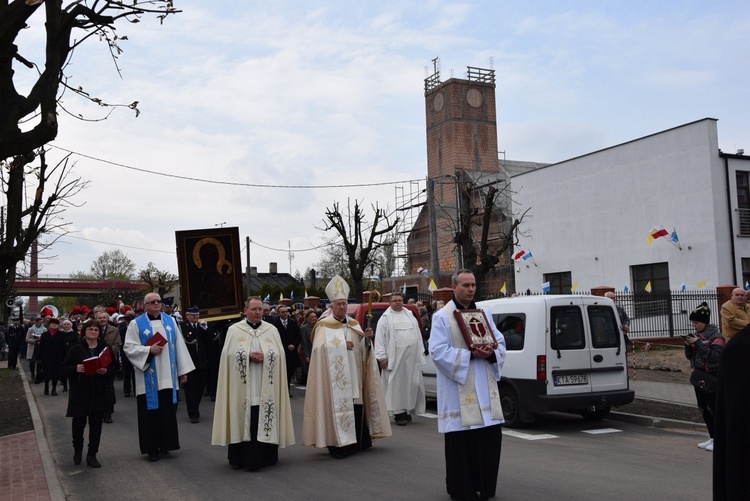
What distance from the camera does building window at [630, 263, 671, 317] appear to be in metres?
25.8

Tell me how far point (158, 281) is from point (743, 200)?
1422 inches

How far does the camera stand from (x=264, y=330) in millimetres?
9227

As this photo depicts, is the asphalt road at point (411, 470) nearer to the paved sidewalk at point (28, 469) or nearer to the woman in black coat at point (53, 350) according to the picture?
the paved sidewalk at point (28, 469)

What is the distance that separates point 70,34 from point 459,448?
7.62m

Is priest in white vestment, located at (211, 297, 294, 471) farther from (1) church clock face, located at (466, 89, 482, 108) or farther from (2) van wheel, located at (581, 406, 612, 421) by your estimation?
(1) church clock face, located at (466, 89, 482, 108)

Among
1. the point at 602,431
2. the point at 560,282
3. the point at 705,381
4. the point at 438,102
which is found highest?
the point at 438,102

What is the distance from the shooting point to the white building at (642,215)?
2859cm

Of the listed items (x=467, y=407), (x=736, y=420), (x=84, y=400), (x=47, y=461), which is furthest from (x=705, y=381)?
(x=47, y=461)

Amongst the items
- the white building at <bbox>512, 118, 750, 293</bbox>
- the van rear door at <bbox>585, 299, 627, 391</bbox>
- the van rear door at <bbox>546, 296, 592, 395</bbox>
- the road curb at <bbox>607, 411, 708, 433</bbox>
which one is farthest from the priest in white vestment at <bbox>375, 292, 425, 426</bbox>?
the white building at <bbox>512, 118, 750, 293</bbox>

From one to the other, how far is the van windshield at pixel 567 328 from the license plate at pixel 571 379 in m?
0.40

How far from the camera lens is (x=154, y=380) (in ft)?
31.2

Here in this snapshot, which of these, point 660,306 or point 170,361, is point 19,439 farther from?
point 660,306

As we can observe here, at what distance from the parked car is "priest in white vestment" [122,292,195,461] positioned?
446 centimetres

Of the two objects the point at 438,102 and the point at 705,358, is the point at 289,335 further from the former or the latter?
the point at 438,102
